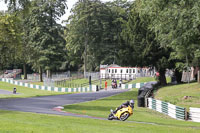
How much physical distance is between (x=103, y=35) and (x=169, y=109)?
5312 cm

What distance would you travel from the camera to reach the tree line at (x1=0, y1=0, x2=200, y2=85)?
26.2 m

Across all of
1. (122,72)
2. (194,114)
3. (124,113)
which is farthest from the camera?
(122,72)

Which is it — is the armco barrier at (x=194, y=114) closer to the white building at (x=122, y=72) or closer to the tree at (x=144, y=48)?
the tree at (x=144, y=48)

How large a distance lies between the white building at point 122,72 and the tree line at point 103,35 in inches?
169

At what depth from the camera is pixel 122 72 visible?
6569cm

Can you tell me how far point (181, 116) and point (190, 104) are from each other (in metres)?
4.20

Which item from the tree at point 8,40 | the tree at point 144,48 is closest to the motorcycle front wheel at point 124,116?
the tree at point 144,48

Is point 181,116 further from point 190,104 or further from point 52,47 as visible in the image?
point 52,47

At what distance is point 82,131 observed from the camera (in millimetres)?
11719

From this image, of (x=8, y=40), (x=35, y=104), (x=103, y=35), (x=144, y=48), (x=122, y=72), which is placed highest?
(x=103, y=35)

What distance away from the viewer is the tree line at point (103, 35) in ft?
86.0

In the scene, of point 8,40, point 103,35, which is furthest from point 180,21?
point 103,35

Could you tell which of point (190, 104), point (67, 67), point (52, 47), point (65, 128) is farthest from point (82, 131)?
point (67, 67)

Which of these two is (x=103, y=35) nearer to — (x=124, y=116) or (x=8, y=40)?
(x=8, y=40)
